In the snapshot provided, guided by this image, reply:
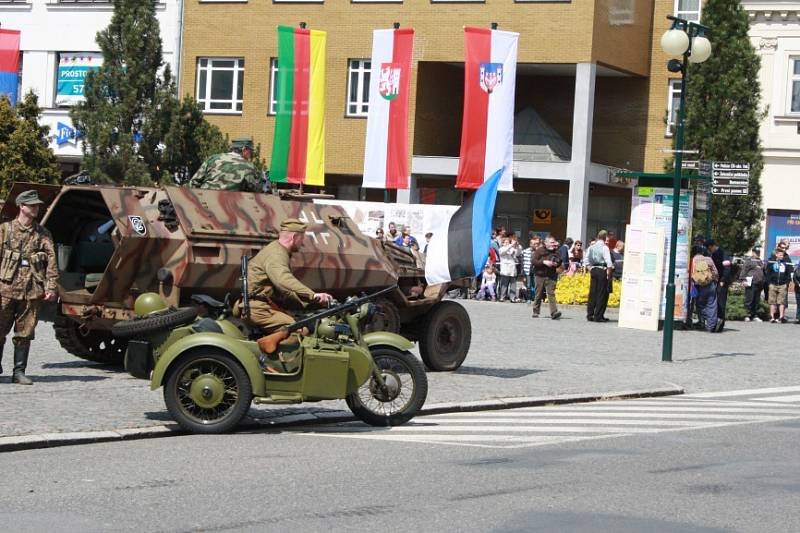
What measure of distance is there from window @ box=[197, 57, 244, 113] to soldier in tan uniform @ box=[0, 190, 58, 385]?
34160 mm

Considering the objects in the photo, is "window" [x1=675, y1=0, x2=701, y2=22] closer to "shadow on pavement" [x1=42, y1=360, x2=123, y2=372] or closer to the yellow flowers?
the yellow flowers

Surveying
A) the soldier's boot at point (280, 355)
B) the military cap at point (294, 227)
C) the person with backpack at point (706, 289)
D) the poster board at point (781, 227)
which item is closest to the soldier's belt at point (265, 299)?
the soldier's boot at point (280, 355)

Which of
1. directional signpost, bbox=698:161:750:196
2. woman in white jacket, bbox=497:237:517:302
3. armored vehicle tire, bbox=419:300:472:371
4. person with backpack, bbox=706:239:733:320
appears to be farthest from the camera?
woman in white jacket, bbox=497:237:517:302

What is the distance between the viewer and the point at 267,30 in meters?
47.6

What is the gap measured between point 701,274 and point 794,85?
17.8 meters

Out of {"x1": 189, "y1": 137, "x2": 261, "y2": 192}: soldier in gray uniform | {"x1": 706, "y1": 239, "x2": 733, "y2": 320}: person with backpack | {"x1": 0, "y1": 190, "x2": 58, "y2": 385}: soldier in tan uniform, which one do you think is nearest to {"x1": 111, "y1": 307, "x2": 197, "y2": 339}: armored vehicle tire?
{"x1": 0, "y1": 190, "x2": 58, "y2": 385}: soldier in tan uniform

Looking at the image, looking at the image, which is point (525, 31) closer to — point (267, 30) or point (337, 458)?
point (267, 30)

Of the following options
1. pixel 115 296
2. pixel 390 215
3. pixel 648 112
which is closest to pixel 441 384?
pixel 115 296

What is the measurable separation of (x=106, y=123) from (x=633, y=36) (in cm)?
1704

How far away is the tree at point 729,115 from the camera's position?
36.2 meters

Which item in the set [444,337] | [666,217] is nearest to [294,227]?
[444,337]

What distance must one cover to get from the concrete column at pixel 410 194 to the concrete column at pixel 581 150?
16.1 feet

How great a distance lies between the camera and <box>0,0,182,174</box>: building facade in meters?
48.9

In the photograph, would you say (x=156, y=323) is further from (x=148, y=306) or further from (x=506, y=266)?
(x=506, y=266)
